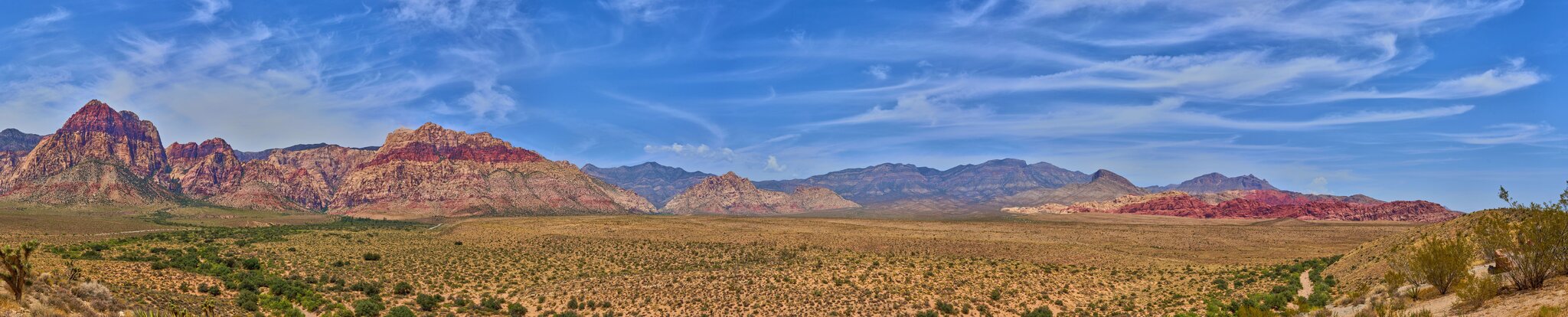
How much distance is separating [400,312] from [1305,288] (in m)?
44.7

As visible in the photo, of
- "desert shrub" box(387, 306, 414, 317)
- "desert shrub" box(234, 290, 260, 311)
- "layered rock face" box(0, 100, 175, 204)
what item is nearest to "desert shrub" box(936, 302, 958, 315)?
"desert shrub" box(387, 306, 414, 317)

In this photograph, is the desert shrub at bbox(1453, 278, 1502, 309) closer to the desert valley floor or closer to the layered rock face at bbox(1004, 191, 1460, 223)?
the desert valley floor

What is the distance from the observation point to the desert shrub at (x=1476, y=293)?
16344mm

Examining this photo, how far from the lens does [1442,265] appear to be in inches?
741

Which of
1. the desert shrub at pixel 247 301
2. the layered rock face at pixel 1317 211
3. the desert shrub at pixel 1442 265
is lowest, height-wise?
the desert shrub at pixel 247 301

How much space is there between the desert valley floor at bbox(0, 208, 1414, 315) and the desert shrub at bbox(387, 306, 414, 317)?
4.48 ft

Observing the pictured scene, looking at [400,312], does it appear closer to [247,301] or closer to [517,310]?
[517,310]

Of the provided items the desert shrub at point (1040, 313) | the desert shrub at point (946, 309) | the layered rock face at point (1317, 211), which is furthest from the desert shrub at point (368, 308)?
the layered rock face at point (1317, 211)

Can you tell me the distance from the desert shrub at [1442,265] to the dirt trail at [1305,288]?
1301 cm

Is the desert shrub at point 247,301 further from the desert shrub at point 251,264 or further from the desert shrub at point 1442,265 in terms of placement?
the desert shrub at point 1442,265

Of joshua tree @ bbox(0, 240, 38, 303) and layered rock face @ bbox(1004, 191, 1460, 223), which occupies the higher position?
layered rock face @ bbox(1004, 191, 1460, 223)

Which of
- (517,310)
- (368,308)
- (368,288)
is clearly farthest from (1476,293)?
(368,288)

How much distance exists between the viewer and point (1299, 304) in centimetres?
2716

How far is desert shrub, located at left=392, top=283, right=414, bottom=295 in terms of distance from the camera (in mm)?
34812
